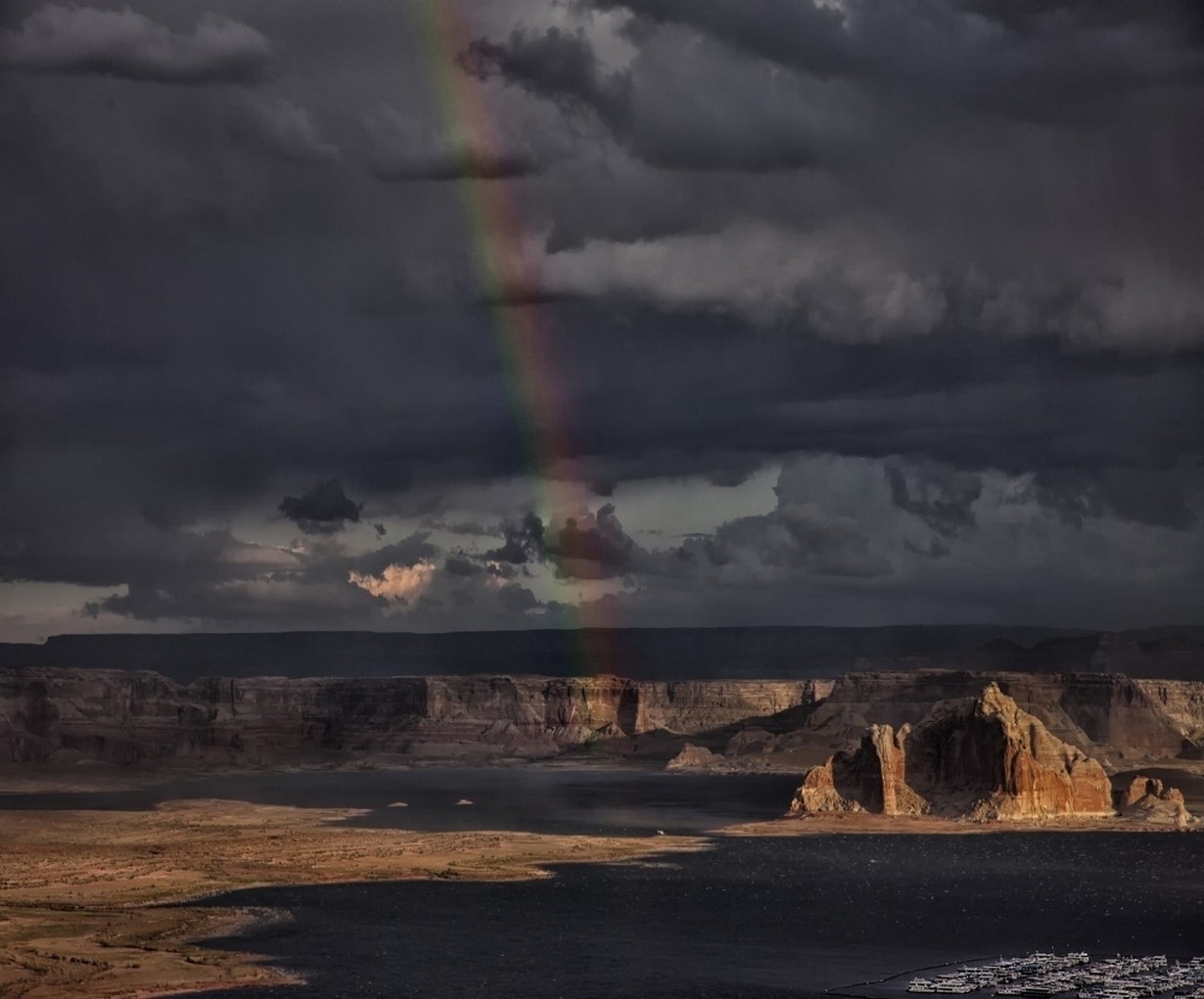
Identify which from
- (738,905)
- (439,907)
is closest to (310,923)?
(439,907)

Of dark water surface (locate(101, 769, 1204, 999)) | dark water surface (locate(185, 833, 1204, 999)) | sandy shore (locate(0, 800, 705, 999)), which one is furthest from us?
dark water surface (locate(185, 833, 1204, 999))

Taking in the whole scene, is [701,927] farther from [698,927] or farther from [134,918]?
[134,918]

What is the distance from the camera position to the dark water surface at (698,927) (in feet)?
408

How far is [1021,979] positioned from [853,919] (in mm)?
36503

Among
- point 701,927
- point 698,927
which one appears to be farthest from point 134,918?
point 701,927

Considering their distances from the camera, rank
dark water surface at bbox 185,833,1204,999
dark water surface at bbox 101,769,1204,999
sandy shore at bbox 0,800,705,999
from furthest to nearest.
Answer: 1. dark water surface at bbox 185,833,1204,999
2. dark water surface at bbox 101,769,1204,999
3. sandy shore at bbox 0,800,705,999

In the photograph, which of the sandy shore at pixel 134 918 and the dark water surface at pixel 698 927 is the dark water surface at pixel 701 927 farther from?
the sandy shore at pixel 134 918

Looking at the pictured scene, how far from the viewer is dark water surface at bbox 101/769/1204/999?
12425 cm

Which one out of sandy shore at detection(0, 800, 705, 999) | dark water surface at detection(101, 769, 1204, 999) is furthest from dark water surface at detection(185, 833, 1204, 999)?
sandy shore at detection(0, 800, 705, 999)

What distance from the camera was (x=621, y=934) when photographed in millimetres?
144500

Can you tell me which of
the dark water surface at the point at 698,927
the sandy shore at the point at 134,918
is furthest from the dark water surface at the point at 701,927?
the sandy shore at the point at 134,918

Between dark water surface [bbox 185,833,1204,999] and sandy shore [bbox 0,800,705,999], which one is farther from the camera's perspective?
dark water surface [bbox 185,833,1204,999]

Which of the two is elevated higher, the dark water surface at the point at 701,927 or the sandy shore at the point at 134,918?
the sandy shore at the point at 134,918

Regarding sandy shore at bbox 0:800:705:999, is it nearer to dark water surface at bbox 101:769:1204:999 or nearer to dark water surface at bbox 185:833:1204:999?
dark water surface at bbox 101:769:1204:999
